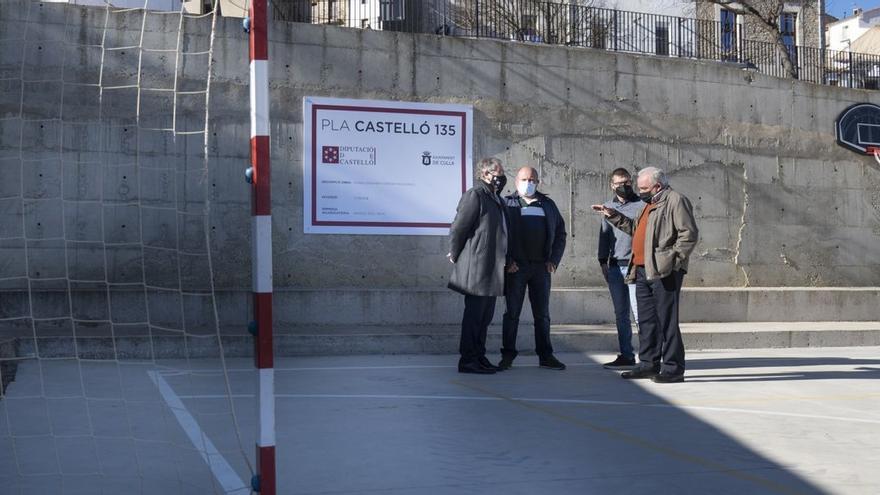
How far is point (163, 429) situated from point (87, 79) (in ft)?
22.8

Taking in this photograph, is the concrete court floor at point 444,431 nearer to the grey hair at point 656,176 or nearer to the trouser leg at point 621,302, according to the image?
the trouser leg at point 621,302

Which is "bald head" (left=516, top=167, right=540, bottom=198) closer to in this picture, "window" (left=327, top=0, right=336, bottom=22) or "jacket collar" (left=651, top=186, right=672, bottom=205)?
"jacket collar" (left=651, top=186, right=672, bottom=205)

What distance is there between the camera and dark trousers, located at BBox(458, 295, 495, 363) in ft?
31.3

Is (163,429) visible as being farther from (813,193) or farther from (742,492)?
(813,193)

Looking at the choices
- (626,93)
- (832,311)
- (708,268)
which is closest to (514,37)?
(626,93)

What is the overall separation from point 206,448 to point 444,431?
4.98 ft

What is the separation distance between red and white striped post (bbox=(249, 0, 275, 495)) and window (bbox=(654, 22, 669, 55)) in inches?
557

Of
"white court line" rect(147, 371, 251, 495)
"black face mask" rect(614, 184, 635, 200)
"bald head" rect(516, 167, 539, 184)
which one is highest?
"bald head" rect(516, 167, 539, 184)

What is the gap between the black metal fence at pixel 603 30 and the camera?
53.2 ft

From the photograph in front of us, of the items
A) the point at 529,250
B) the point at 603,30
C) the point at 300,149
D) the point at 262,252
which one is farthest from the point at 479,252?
the point at 603,30

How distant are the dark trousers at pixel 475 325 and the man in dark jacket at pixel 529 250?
0.97 feet

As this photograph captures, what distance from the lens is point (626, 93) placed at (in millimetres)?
15164

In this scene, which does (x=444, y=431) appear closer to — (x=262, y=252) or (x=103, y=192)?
(x=262, y=252)

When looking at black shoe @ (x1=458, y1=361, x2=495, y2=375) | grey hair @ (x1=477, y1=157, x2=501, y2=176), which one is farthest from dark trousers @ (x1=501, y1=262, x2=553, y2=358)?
grey hair @ (x1=477, y1=157, x2=501, y2=176)
